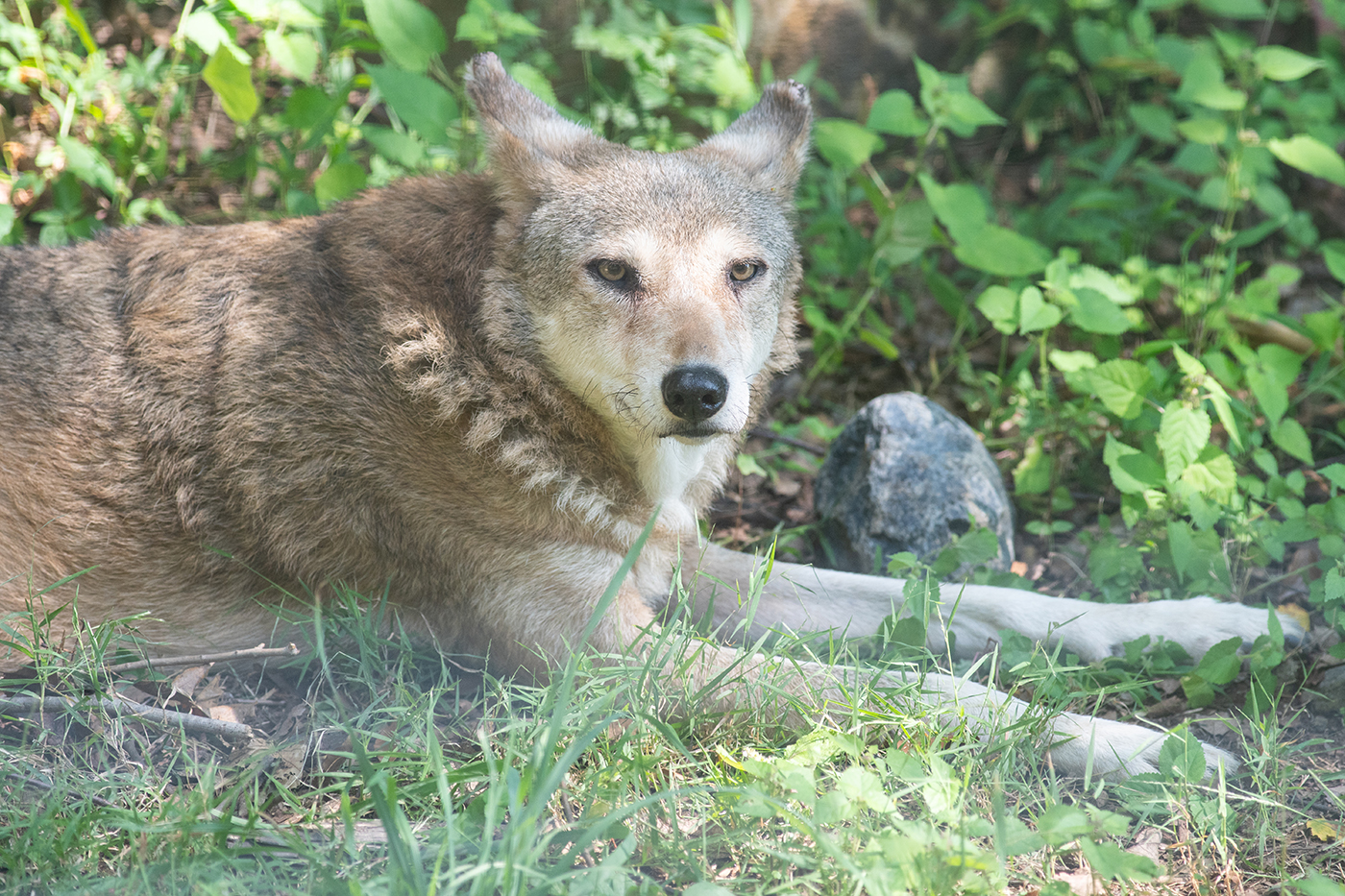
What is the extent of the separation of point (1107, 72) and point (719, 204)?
4.40 metres

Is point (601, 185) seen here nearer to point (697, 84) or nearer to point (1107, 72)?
point (697, 84)

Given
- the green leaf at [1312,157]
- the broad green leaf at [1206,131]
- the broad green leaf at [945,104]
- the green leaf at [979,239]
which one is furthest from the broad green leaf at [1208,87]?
the green leaf at [979,239]

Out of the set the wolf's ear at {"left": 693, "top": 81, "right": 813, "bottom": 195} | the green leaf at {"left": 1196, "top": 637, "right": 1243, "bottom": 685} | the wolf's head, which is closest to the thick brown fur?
the wolf's head

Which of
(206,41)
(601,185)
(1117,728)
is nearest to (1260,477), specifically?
(1117,728)

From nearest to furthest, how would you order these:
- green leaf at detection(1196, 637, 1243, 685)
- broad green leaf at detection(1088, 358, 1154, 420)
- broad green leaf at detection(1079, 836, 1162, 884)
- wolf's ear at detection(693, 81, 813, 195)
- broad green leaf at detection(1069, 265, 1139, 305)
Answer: broad green leaf at detection(1079, 836, 1162, 884), green leaf at detection(1196, 637, 1243, 685), wolf's ear at detection(693, 81, 813, 195), broad green leaf at detection(1088, 358, 1154, 420), broad green leaf at detection(1069, 265, 1139, 305)

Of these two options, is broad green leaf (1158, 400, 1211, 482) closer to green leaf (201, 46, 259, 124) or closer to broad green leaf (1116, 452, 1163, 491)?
broad green leaf (1116, 452, 1163, 491)

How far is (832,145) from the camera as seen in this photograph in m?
4.98

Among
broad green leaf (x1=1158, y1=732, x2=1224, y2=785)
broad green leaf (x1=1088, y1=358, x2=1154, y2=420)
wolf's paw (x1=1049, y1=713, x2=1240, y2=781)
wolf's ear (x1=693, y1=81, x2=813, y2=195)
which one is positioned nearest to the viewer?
broad green leaf (x1=1158, y1=732, x2=1224, y2=785)

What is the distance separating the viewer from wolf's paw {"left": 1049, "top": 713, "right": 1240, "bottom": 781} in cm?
297

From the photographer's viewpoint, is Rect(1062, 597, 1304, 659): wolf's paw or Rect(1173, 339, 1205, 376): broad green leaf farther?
Rect(1173, 339, 1205, 376): broad green leaf

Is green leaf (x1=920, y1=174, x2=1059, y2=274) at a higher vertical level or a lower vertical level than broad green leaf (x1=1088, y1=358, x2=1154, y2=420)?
higher

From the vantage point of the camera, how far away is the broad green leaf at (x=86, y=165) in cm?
469

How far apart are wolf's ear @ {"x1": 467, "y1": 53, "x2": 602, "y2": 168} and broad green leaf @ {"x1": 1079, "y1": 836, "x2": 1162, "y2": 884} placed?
2604 millimetres

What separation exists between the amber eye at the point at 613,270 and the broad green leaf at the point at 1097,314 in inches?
88.5
